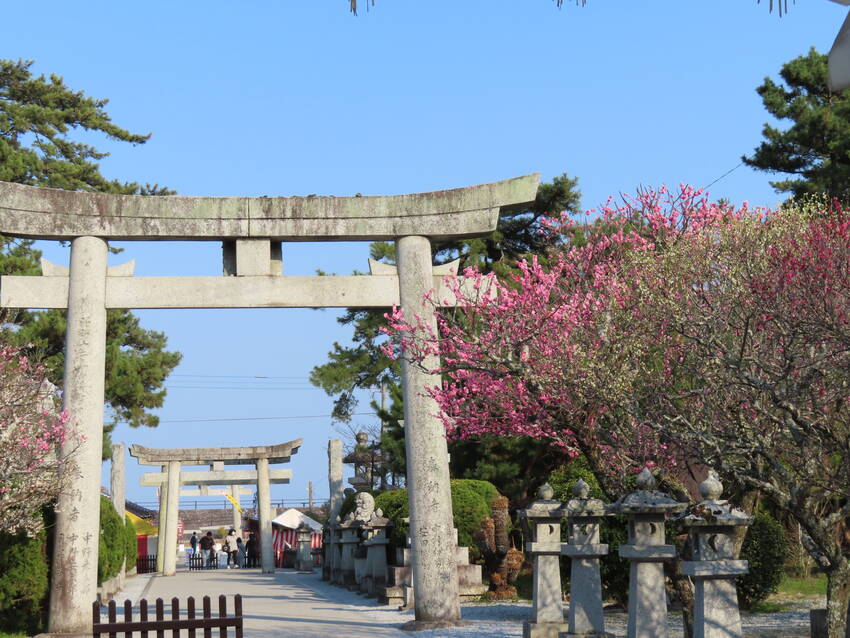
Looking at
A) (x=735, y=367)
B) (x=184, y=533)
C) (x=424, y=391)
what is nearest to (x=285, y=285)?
(x=424, y=391)

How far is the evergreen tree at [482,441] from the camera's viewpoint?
20.2 meters

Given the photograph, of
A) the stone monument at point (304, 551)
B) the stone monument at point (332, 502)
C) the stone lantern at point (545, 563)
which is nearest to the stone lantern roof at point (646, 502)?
the stone lantern at point (545, 563)

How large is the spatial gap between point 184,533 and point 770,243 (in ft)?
182

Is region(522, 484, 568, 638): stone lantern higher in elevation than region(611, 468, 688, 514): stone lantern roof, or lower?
lower

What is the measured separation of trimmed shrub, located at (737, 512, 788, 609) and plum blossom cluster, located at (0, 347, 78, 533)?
905 centimetres

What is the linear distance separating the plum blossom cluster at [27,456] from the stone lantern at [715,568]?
8.02m

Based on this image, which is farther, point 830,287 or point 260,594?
point 260,594

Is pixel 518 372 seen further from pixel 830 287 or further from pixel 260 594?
pixel 260 594

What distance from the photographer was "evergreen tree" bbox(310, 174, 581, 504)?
796 inches

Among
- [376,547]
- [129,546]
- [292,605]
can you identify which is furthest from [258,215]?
[129,546]

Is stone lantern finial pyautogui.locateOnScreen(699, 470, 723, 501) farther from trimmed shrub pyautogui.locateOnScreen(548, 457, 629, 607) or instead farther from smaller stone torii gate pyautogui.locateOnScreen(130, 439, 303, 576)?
smaller stone torii gate pyautogui.locateOnScreen(130, 439, 303, 576)

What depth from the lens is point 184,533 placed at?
2473 inches

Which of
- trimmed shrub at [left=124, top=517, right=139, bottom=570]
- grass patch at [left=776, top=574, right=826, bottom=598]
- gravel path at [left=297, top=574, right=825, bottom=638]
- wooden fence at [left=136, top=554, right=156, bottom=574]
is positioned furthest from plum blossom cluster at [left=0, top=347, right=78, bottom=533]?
wooden fence at [left=136, top=554, right=156, bottom=574]

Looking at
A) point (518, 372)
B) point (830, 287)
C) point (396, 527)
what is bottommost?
point (396, 527)
